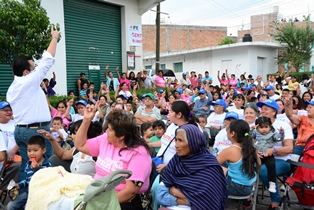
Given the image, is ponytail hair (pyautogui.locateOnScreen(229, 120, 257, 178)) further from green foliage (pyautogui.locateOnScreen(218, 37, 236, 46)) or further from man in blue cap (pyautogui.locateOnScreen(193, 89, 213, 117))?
green foliage (pyautogui.locateOnScreen(218, 37, 236, 46))

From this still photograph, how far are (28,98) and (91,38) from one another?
385 inches

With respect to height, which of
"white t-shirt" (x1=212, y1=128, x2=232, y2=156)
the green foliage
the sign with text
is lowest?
"white t-shirt" (x1=212, y1=128, x2=232, y2=156)

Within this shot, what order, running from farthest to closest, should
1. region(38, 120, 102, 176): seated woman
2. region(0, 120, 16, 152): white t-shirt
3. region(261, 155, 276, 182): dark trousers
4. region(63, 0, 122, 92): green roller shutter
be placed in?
region(63, 0, 122, 92): green roller shutter
region(0, 120, 16, 152): white t-shirt
region(261, 155, 276, 182): dark trousers
region(38, 120, 102, 176): seated woman

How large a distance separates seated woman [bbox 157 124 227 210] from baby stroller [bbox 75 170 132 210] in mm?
678

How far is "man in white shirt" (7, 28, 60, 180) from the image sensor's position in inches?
159

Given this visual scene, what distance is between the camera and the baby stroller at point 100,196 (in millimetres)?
2287

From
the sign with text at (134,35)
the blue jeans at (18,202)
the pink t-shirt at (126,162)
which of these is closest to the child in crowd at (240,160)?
the pink t-shirt at (126,162)

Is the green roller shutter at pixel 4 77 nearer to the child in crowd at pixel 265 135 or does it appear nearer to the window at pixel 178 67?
the child in crowd at pixel 265 135

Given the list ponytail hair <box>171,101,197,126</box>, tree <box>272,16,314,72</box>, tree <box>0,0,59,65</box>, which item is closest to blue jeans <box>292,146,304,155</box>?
ponytail hair <box>171,101,197,126</box>

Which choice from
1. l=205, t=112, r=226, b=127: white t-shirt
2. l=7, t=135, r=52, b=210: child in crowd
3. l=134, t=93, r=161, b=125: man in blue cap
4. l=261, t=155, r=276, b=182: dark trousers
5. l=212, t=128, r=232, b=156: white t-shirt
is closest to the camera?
l=7, t=135, r=52, b=210: child in crowd

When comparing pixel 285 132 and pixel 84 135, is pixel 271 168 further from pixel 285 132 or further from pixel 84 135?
pixel 84 135

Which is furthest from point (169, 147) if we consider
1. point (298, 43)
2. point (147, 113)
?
point (298, 43)

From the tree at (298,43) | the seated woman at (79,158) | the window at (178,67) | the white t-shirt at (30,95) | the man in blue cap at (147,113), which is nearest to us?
the seated woman at (79,158)

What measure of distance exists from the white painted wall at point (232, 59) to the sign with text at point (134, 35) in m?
10.3
